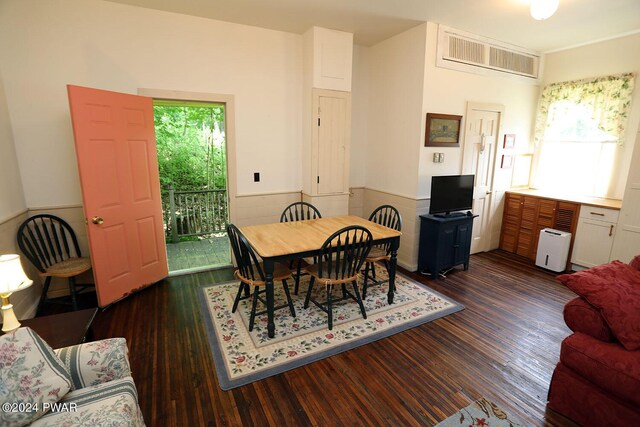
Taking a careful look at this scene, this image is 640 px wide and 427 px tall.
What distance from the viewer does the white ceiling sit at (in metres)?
3.04

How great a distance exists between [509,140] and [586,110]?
0.92 metres

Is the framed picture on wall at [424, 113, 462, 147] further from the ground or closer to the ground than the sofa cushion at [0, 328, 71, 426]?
further from the ground

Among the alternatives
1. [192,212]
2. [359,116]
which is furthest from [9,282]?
[359,116]

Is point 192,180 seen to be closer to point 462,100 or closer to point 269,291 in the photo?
point 269,291

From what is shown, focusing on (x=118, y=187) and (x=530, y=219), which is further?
(x=530, y=219)

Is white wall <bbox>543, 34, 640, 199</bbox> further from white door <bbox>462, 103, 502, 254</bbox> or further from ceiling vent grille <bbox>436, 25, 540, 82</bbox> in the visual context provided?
white door <bbox>462, 103, 502, 254</bbox>

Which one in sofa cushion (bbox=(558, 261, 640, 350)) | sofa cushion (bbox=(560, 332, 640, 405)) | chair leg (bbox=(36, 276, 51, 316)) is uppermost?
sofa cushion (bbox=(558, 261, 640, 350))

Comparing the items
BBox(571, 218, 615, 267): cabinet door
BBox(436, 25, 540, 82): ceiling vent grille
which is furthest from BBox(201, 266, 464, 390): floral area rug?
BBox(436, 25, 540, 82): ceiling vent grille

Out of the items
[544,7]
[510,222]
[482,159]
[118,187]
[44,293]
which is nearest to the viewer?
[544,7]

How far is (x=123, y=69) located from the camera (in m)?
3.20

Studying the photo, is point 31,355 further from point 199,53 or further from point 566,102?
point 566,102

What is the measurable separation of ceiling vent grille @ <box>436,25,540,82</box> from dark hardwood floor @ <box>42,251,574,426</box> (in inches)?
110

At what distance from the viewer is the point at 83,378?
1530 mm

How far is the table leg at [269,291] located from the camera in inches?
97.3
